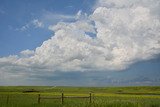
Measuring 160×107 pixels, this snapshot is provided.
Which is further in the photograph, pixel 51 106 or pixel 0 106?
pixel 51 106

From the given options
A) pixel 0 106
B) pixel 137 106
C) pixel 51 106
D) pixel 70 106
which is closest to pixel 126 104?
pixel 137 106

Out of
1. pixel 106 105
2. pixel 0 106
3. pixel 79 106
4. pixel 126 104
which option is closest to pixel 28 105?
pixel 0 106

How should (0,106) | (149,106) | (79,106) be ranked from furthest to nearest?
1. (149,106)
2. (79,106)
3. (0,106)

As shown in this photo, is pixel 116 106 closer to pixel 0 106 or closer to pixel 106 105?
pixel 106 105

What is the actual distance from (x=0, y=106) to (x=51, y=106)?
5156 mm

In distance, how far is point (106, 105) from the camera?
3058cm

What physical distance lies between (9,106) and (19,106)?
3.61ft

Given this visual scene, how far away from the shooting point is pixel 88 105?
1218 inches

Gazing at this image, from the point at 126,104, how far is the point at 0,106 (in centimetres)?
1278

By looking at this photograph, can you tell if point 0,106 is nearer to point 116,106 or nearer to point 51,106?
point 51,106

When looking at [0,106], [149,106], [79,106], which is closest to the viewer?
[0,106]

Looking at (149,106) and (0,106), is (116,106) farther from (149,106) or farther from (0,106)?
(0,106)

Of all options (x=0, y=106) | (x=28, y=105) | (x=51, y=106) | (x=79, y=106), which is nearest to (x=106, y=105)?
(x=79, y=106)

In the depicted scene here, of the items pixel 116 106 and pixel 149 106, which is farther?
pixel 149 106
